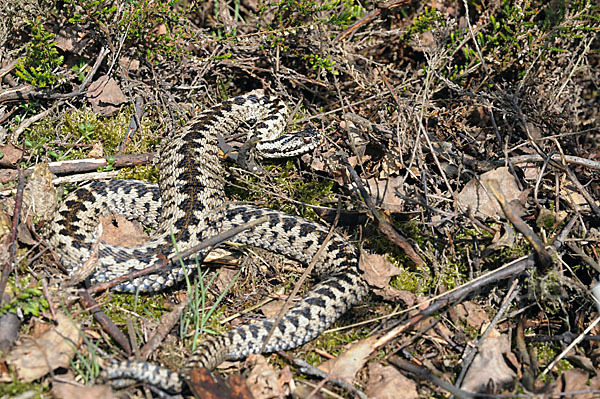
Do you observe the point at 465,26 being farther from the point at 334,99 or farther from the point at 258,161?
the point at 258,161

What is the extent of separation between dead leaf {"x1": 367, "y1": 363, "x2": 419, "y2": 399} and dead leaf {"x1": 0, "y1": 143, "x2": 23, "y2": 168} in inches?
166

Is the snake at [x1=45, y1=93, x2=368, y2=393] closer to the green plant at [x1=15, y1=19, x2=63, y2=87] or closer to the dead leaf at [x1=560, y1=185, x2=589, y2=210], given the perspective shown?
the green plant at [x1=15, y1=19, x2=63, y2=87]

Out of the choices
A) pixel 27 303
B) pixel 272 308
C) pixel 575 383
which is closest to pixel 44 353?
pixel 27 303

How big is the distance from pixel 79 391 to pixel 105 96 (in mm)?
3731

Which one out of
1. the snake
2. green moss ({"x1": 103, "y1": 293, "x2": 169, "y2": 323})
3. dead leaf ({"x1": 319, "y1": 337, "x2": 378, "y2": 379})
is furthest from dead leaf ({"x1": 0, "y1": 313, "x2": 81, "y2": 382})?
dead leaf ({"x1": 319, "y1": 337, "x2": 378, "y2": 379})

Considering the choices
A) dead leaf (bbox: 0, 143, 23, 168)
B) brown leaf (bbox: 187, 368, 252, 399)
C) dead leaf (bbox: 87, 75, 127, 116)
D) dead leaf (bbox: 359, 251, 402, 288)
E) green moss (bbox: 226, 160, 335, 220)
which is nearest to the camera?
brown leaf (bbox: 187, 368, 252, 399)

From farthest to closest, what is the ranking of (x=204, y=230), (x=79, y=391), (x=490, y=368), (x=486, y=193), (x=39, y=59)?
(x=39, y=59) < (x=204, y=230) < (x=486, y=193) < (x=490, y=368) < (x=79, y=391)

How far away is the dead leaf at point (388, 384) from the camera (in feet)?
13.3

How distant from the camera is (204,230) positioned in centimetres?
549

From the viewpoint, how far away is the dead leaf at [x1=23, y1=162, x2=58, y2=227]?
16.8ft

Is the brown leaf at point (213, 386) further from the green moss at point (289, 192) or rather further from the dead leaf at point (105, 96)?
the dead leaf at point (105, 96)

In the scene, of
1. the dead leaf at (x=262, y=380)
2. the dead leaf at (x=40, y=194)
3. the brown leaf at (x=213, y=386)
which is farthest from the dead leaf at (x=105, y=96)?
the brown leaf at (x=213, y=386)

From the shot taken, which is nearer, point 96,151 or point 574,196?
point 574,196

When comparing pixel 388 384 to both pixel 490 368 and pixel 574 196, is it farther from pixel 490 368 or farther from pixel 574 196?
pixel 574 196
